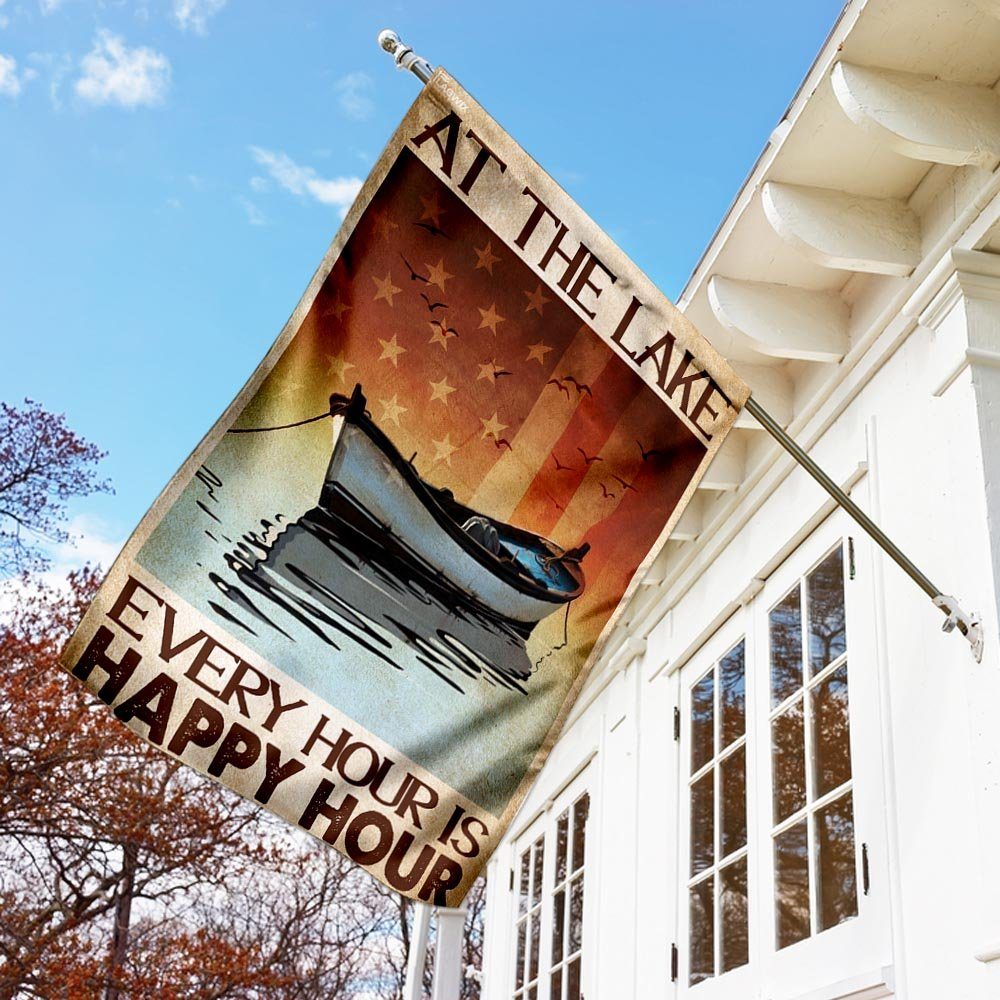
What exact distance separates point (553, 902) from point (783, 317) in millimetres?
3761

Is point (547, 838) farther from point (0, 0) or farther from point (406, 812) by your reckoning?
point (0, 0)

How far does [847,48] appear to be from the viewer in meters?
2.89

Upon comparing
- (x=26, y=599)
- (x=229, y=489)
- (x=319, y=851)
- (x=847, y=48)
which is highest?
(x=26, y=599)

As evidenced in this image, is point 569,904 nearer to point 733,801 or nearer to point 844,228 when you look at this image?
point 733,801

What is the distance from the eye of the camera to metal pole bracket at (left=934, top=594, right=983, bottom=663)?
2725 millimetres

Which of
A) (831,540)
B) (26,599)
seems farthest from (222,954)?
(831,540)

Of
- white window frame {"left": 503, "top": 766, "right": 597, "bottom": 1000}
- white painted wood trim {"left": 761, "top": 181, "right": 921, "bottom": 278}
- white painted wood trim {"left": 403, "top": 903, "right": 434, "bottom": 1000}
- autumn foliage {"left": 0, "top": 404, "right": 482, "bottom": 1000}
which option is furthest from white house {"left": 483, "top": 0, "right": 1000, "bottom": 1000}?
autumn foliage {"left": 0, "top": 404, "right": 482, "bottom": 1000}

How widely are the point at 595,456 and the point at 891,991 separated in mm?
1440

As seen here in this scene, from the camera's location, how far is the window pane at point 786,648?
3809mm

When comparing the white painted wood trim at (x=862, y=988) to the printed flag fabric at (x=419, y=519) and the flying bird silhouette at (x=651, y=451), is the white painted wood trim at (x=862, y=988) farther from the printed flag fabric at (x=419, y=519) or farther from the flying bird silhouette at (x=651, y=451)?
the flying bird silhouette at (x=651, y=451)

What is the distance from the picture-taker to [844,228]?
129 inches

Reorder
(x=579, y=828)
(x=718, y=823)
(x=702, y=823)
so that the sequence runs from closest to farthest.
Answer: (x=718, y=823)
(x=702, y=823)
(x=579, y=828)

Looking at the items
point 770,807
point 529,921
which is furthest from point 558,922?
point 770,807

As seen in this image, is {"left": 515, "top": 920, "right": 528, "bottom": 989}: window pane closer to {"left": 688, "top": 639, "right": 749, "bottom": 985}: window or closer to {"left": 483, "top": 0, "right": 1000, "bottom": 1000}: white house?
{"left": 483, "top": 0, "right": 1000, "bottom": 1000}: white house
